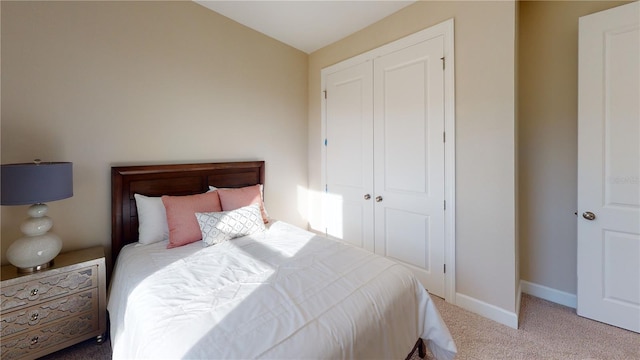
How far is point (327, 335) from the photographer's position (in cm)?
101

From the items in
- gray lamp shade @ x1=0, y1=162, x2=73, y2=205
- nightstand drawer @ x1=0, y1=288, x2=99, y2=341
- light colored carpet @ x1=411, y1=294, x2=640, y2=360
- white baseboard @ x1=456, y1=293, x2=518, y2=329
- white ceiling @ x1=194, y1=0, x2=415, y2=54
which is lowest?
light colored carpet @ x1=411, y1=294, x2=640, y2=360

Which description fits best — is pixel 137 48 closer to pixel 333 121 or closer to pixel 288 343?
pixel 333 121

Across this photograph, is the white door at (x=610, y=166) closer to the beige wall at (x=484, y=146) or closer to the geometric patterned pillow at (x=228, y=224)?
the beige wall at (x=484, y=146)

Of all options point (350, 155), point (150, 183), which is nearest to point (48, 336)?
point (150, 183)

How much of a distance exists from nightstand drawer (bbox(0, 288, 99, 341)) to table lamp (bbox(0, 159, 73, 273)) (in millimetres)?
227

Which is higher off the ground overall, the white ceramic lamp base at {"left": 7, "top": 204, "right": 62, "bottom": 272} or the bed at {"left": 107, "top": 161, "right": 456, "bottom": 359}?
the white ceramic lamp base at {"left": 7, "top": 204, "right": 62, "bottom": 272}

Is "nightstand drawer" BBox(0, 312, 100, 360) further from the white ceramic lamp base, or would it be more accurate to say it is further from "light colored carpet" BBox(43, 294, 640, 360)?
the white ceramic lamp base

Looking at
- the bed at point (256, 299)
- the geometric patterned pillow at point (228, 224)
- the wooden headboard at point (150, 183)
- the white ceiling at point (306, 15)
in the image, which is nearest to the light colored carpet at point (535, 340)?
the bed at point (256, 299)

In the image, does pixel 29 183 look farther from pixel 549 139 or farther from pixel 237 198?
pixel 549 139

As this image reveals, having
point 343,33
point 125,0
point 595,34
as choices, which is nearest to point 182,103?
point 125,0

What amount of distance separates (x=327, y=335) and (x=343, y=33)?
299 cm

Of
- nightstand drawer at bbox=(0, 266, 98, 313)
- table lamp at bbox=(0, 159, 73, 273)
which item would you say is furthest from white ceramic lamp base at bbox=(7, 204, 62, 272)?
nightstand drawer at bbox=(0, 266, 98, 313)

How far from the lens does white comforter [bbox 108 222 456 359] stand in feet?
3.12

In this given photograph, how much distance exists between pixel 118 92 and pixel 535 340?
3579 mm
